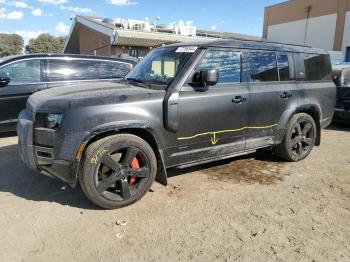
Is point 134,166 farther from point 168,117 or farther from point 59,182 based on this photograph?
point 59,182

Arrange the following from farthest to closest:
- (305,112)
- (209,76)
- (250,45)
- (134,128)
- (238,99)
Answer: (305,112) → (250,45) → (238,99) → (209,76) → (134,128)

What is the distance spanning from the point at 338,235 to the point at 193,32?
25.9 m

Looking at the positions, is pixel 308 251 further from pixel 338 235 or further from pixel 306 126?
pixel 306 126

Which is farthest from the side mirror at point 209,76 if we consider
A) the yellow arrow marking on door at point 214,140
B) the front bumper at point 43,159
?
the front bumper at point 43,159

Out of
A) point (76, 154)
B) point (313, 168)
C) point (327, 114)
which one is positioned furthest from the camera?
point (327, 114)

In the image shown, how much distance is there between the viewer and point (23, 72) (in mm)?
7277

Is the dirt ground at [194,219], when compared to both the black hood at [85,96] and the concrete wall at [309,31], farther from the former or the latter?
the concrete wall at [309,31]

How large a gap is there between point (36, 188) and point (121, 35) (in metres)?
19.4

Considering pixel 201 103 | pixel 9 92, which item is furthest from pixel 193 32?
pixel 201 103

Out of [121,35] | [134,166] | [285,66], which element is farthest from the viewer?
[121,35]

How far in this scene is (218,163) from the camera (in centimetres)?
574

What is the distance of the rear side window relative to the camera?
19.3 feet

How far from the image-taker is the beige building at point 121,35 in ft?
76.2

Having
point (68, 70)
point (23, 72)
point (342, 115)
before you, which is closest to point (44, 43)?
point (68, 70)
